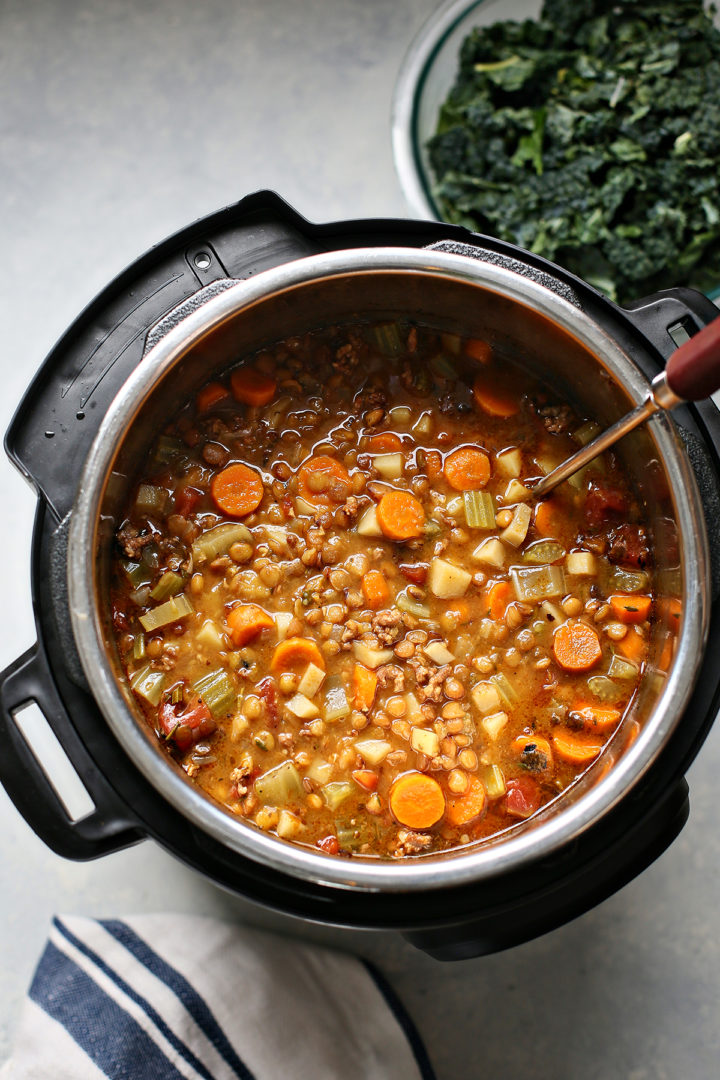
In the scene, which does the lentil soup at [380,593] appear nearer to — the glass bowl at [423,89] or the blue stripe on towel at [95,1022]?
the glass bowl at [423,89]

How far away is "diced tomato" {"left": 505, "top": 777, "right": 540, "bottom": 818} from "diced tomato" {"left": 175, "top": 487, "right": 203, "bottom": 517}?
36.0 inches

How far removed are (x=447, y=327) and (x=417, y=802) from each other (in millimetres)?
1048

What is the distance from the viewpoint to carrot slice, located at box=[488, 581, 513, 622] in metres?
2.00

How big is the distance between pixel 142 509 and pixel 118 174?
1.17 meters

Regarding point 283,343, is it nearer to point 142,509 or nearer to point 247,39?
point 142,509

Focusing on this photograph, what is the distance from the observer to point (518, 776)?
1.96 meters

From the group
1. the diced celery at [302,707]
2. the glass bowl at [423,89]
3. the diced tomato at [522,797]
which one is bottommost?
the diced tomato at [522,797]

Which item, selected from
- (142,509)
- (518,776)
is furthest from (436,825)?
(142,509)

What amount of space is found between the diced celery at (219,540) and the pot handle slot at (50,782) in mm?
396

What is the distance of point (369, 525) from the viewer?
2.02m

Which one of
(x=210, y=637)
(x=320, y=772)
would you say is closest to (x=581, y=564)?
(x=320, y=772)

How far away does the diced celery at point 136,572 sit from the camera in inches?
77.9

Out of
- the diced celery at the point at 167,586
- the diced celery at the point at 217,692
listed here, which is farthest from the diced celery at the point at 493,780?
the diced celery at the point at 167,586

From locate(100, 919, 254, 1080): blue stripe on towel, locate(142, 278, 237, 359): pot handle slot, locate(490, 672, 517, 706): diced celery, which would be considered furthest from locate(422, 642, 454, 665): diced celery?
locate(100, 919, 254, 1080): blue stripe on towel
